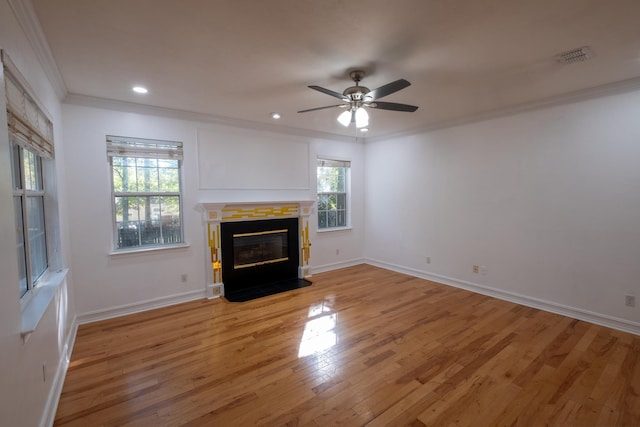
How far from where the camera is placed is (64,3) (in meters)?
1.65

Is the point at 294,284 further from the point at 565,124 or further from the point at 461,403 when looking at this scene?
the point at 565,124

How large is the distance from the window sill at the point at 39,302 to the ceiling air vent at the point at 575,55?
13.0ft

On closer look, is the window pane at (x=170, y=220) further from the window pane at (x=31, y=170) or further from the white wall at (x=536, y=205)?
the white wall at (x=536, y=205)

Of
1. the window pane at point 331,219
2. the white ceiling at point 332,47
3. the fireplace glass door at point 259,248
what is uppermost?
the white ceiling at point 332,47

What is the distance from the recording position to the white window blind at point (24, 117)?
1532mm

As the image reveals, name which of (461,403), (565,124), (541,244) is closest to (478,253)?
(541,244)

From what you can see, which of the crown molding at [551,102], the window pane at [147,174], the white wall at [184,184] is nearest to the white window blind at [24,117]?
the white wall at [184,184]

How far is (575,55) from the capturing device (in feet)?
7.56

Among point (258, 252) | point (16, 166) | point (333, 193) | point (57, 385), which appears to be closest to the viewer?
point (16, 166)

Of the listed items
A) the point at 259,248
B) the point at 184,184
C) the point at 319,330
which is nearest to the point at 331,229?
the point at 259,248

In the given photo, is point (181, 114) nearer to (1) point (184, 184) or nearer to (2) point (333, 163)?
(1) point (184, 184)

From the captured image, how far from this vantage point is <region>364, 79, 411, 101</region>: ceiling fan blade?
7.04ft

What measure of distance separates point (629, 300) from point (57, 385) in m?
5.15

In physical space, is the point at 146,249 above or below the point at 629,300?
above
